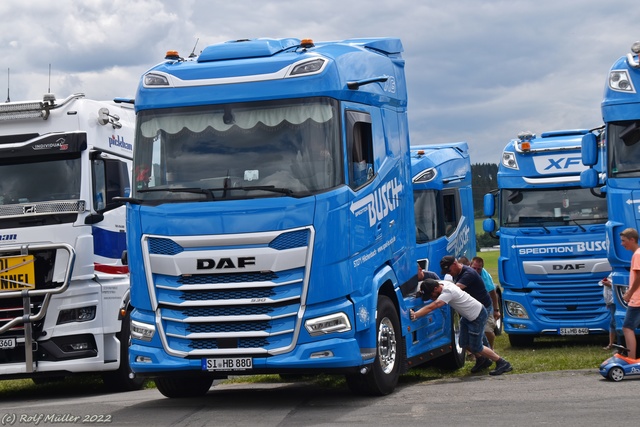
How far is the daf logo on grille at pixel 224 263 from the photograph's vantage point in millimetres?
11289

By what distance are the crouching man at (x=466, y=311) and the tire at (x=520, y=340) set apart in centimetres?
592

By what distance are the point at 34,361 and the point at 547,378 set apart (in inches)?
259

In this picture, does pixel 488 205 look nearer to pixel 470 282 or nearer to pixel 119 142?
pixel 470 282

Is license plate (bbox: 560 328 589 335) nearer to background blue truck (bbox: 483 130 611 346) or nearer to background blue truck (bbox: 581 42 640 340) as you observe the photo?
background blue truck (bbox: 483 130 611 346)

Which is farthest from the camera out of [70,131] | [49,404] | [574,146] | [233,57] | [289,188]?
[574,146]

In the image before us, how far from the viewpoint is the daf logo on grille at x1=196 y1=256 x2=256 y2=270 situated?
11289 mm

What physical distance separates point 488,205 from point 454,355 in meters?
4.87

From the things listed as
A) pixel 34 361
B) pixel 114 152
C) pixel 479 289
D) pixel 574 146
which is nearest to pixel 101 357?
pixel 34 361

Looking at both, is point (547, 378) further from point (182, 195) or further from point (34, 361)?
point (34, 361)

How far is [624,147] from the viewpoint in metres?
14.9

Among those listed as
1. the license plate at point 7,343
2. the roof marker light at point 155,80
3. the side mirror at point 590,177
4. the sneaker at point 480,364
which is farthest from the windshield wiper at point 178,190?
the side mirror at point 590,177

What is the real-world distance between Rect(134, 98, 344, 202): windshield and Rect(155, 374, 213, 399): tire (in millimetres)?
2487

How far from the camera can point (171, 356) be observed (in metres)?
11.6

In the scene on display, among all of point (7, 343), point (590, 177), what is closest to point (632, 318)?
point (590, 177)
